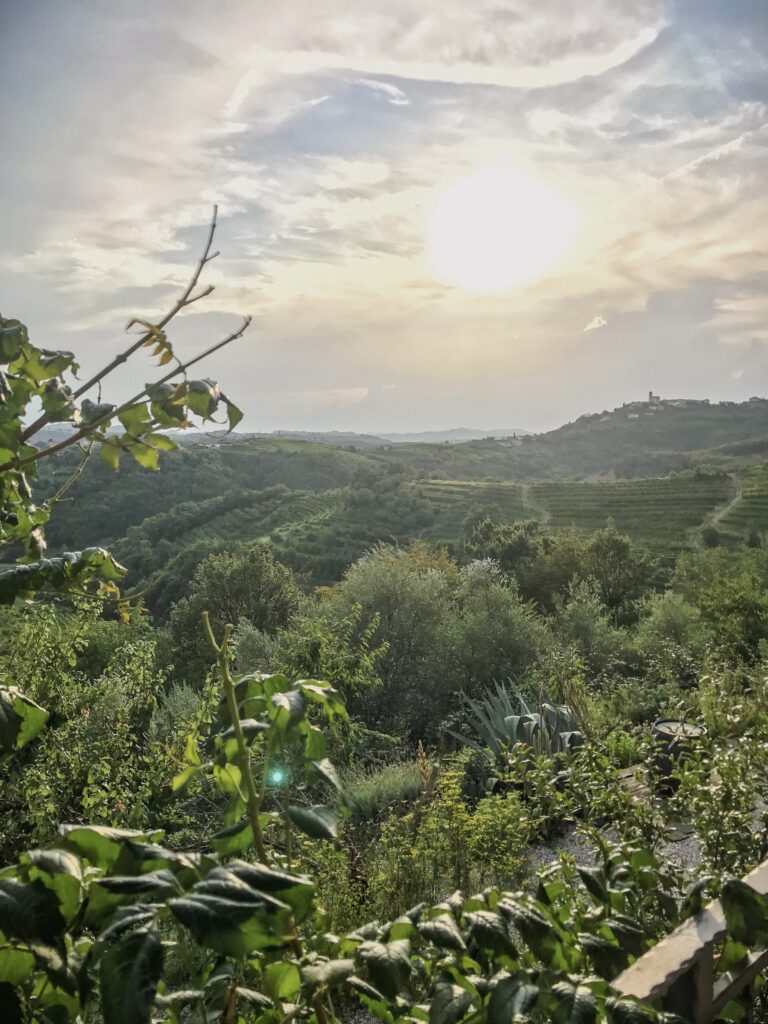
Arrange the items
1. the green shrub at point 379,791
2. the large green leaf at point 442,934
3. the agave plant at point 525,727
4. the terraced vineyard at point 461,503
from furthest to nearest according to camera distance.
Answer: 1. the terraced vineyard at point 461,503
2. the agave plant at point 525,727
3. the green shrub at point 379,791
4. the large green leaf at point 442,934

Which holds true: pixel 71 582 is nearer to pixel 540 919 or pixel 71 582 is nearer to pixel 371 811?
pixel 540 919

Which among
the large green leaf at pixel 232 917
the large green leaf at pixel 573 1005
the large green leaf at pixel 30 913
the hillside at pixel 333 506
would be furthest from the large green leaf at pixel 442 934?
the hillside at pixel 333 506

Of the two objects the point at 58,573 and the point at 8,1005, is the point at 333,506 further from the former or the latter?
the point at 8,1005

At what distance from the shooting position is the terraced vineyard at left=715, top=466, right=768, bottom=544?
37.5 metres

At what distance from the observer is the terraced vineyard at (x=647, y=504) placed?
41.9 meters

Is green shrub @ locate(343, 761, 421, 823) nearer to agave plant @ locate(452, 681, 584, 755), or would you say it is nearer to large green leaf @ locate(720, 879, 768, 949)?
agave plant @ locate(452, 681, 584, 755)

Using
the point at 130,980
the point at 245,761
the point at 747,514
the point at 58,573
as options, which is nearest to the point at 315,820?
the point at 245,761

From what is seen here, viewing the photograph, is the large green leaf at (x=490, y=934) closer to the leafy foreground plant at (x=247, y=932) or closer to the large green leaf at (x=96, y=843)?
the leafy foreground plant at (x=247, y=932)

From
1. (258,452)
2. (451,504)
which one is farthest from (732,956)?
(258,452)

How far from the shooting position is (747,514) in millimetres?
40375

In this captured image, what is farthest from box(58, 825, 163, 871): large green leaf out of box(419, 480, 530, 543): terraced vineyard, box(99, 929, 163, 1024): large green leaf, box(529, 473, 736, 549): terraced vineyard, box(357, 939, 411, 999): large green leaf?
box(419, 480, 530, 543): terraced vineyard

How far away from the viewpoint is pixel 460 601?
1814cm

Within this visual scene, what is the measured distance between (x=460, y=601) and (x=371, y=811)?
1109cm

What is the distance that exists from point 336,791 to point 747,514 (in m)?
42.9
